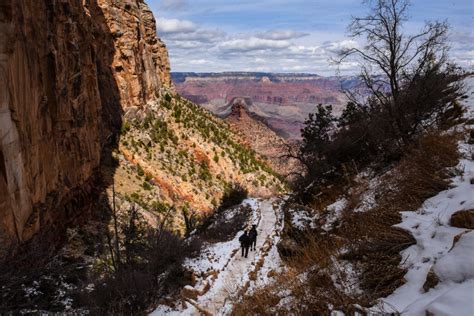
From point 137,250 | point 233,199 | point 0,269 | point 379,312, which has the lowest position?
point 233,199

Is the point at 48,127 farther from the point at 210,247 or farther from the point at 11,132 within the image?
the point at 210,247

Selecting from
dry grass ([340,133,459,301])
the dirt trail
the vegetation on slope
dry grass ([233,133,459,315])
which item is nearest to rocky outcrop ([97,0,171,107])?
the dirt trail

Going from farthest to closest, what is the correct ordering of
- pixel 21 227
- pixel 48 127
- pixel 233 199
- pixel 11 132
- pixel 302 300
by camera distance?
→ pixel 233 199, pixel 48 127, pixel 21 227, pixel 11 132, pixel 302 300

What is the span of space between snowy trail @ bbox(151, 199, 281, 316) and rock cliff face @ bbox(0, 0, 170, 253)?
6.31 meters

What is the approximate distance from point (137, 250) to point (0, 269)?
10.3 m

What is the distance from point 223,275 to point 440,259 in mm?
12219

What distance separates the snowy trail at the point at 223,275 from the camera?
11.2 m

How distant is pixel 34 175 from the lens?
54.4 feet

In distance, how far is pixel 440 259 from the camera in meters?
3.80

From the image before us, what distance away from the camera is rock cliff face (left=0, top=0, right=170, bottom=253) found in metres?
13.2

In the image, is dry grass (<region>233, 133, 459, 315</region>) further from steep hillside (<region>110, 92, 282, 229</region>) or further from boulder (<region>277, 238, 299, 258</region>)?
steep hillside (<region>110, 92, 282, 229</region>)

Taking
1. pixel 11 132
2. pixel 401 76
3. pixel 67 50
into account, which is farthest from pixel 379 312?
pixel 67 50

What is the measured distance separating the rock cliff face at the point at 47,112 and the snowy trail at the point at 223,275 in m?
6.31

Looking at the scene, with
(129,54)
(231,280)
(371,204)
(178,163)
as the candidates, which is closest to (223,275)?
(231,280)
